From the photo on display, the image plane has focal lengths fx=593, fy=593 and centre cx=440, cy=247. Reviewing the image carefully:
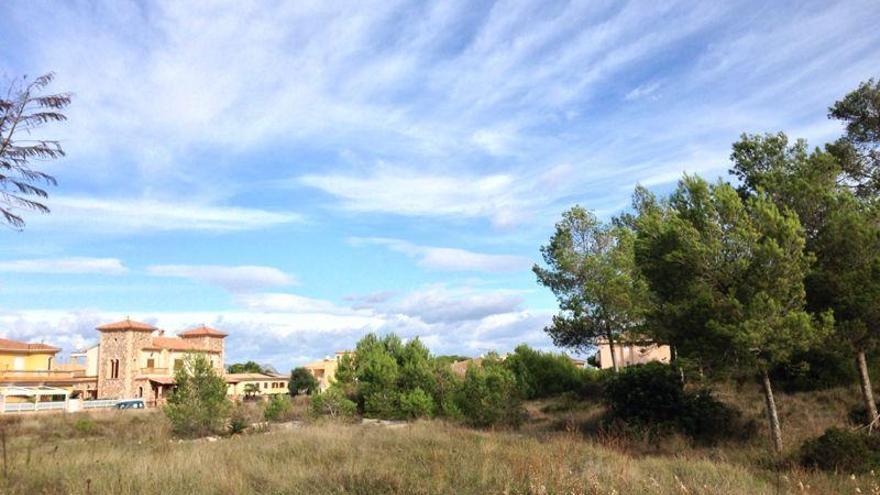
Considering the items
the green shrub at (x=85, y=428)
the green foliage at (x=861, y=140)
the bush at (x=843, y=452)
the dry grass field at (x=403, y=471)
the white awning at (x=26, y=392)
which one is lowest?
the bush at (x=843, y=452)

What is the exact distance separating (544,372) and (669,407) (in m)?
16.7

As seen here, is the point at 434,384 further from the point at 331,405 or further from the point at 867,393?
the point at 867,393

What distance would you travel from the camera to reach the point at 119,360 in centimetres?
4844

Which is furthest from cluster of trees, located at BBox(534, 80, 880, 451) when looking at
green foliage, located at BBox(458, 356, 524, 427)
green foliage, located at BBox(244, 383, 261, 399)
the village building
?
green foliage, located at BBox(244, 383, 261, 399)

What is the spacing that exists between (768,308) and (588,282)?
13636 millimetres

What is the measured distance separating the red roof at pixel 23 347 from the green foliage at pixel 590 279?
46.0 m

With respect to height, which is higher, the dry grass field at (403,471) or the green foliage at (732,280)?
the green foliage at (732,280)

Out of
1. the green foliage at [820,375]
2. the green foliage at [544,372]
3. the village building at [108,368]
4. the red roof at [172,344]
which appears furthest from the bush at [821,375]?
the red roof at [172,344]

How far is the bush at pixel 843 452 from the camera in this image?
9.85m

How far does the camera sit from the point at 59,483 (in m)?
7.43

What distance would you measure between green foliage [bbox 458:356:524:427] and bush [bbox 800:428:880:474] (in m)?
10.1

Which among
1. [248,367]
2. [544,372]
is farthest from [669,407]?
[248,367]

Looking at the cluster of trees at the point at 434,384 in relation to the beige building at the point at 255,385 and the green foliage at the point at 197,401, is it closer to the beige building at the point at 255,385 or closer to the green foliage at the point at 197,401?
the green foliage at the point at 197,401

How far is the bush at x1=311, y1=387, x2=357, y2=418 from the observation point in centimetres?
2530
